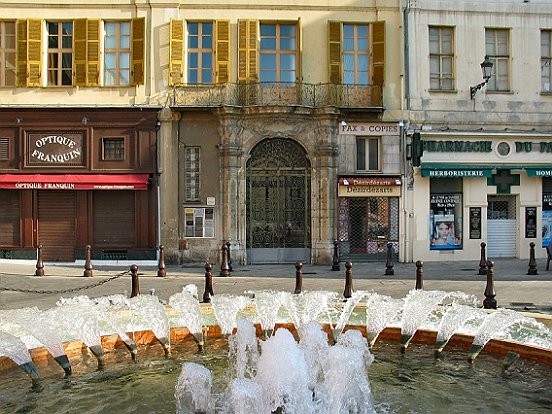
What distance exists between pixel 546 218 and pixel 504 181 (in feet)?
6.49

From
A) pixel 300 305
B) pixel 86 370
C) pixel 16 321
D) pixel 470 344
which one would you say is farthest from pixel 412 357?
pixel 16 321

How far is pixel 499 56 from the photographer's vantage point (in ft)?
71.9

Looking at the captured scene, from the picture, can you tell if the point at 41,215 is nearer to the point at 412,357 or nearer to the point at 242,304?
the point at 242,304

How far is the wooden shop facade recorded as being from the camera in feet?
67.4

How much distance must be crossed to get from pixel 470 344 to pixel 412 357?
2.54ft

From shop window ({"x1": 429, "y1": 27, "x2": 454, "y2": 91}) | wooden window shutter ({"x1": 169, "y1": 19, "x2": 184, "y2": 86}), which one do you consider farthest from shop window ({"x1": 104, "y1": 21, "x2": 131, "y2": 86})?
shop window ({"x1": 429, "y1": 27, "x2": 454, "y2": 91})

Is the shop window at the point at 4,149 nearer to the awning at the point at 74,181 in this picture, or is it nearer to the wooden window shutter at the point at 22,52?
the awning at the point at 74,181

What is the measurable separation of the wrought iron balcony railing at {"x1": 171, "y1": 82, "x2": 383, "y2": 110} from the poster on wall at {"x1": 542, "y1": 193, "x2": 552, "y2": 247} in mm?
6743

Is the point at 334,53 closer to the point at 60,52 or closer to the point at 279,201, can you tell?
the point at 279,201

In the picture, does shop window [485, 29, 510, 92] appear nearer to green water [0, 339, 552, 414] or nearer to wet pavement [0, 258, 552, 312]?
wet pavement [0, 258, 552, 312]

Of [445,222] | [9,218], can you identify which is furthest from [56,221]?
[445,222]

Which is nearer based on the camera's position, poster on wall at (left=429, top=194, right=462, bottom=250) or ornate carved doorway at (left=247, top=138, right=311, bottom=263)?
ornate carved doorway at (left=247, top=138, right=311, bottom=263)

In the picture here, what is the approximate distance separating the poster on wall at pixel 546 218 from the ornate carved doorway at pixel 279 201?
320 inches

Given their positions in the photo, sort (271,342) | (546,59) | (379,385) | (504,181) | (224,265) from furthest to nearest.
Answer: (546,59), (504,181), (224,265), (379,385), (271,342)
